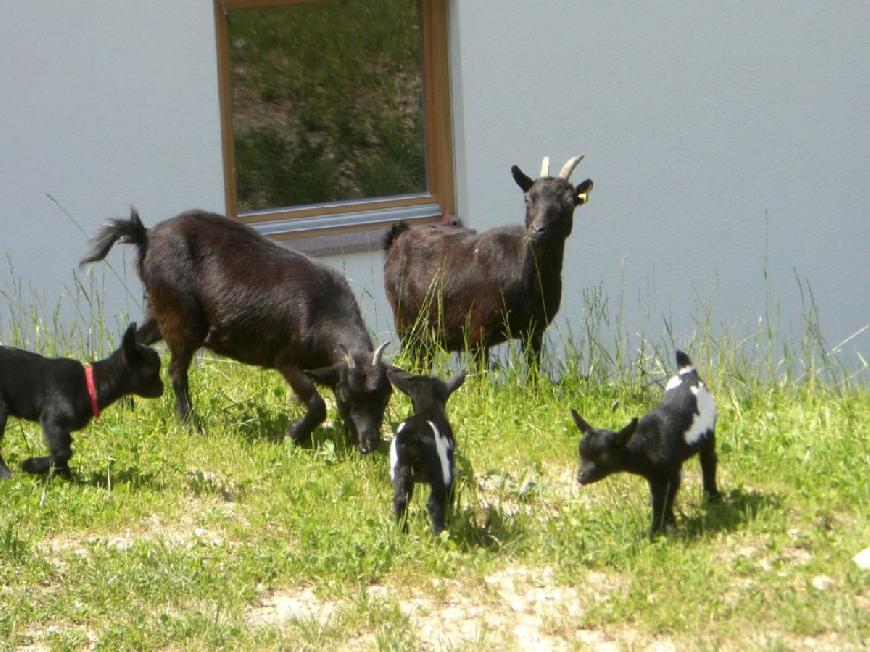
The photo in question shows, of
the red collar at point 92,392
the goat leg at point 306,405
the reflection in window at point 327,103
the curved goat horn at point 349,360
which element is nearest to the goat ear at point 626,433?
the curved goat horn at point 349,360

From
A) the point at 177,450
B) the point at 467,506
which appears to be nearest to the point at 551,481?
the point at 467,506

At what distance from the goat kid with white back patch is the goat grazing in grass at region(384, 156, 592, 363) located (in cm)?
276

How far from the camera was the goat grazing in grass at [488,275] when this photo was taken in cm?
930

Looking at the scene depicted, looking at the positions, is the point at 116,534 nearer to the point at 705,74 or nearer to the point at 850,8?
the point at 705,74

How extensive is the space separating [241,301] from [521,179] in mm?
2019

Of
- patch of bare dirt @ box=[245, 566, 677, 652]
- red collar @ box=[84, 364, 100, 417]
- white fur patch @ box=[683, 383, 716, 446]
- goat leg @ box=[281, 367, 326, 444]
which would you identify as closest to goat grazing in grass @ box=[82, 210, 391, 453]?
goat leg @ box=[281, 367, 326, 444]

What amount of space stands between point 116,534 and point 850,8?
24.8 ft

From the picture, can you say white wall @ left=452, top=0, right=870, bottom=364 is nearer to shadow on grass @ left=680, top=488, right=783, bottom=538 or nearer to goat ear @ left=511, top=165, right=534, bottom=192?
goat ear @ left=511, top=165, right=534, bottom=192

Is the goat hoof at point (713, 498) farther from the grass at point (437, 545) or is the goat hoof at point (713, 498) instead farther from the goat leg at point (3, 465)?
the goat leg at point (3, 465)

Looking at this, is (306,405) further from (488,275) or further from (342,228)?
(342,228)

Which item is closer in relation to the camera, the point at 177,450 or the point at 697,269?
the point at 177,450

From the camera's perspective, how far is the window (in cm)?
1124

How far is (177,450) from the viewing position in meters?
8.13

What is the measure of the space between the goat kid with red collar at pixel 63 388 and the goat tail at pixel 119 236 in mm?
1306
